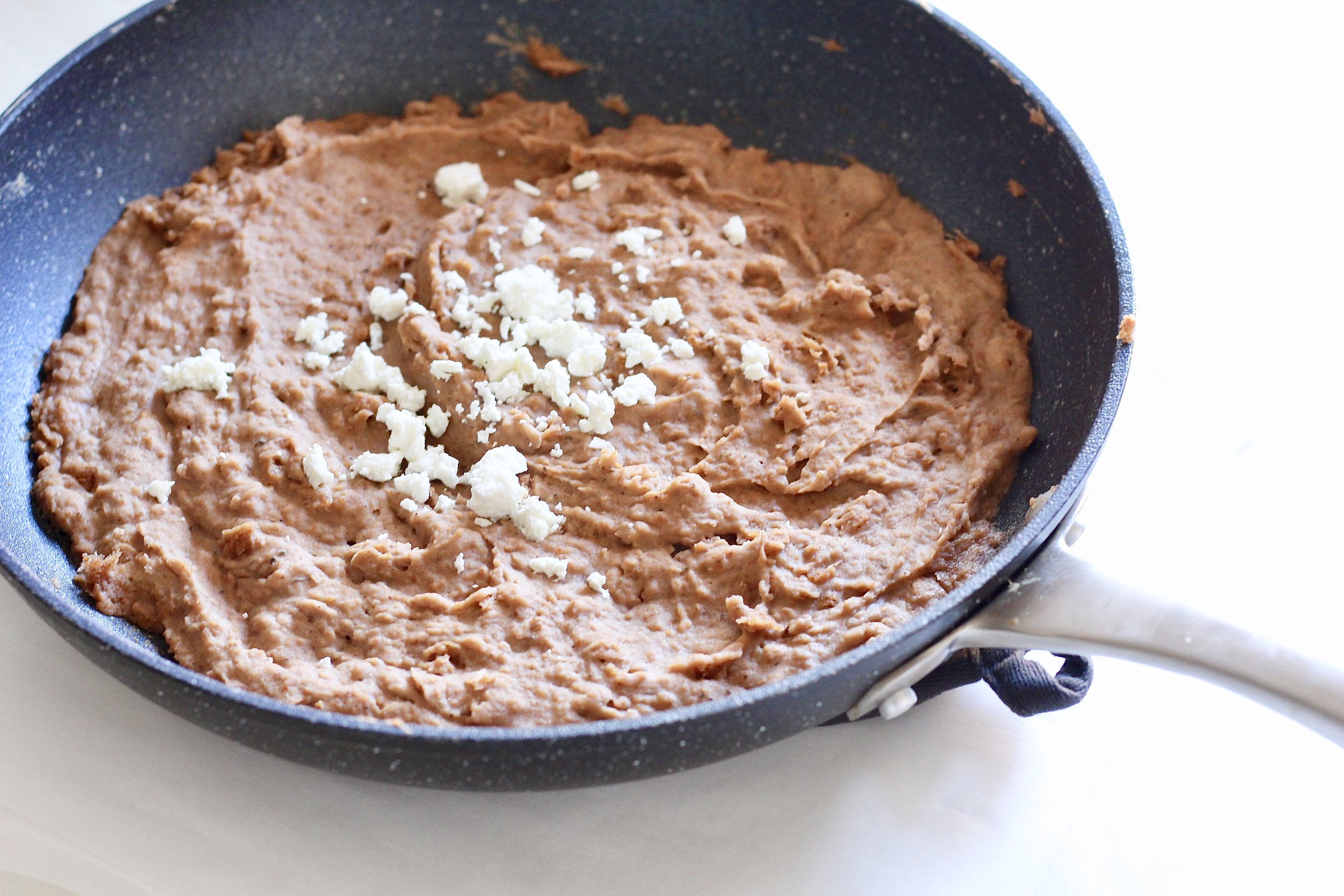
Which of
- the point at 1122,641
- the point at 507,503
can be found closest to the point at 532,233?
the point at 507,503

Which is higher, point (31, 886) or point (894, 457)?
point (31, 886)

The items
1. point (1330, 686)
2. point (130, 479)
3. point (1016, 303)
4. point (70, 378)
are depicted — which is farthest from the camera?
point (1016, 303)

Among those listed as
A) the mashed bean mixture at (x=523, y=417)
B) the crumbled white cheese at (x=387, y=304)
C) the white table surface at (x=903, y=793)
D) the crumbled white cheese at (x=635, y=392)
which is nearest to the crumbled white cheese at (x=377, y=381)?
the mashed bean mixture at (x=523, y=417)

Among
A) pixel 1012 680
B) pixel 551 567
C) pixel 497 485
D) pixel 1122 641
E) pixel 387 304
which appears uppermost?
pixel 387 304

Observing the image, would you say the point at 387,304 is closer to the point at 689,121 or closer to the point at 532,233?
the point at 532,233

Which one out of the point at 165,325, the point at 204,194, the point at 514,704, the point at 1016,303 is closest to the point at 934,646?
the point at 514,704

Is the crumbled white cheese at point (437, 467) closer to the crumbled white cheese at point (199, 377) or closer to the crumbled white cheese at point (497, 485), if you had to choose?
the crumbled white cheese at point (497, 485)

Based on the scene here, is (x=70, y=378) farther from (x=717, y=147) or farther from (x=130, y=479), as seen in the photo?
(x=717, y=147)

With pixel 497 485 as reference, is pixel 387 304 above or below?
above
